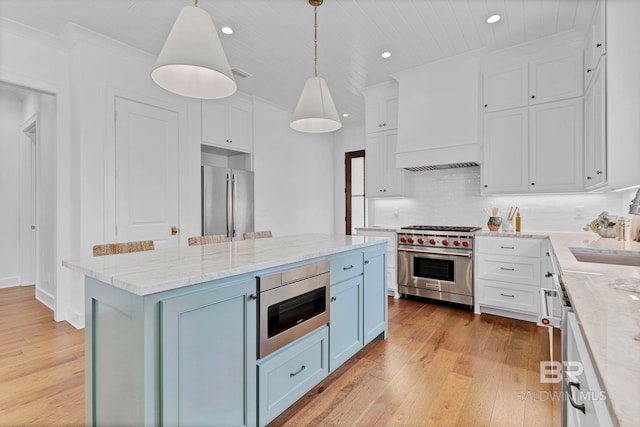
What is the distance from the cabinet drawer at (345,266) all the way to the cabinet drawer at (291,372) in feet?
→ 1.14

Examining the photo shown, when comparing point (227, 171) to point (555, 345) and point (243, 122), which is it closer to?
point (243, 122)

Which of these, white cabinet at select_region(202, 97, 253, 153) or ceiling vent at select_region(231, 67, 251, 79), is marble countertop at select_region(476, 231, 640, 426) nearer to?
ceiling vent at select_region(231, 67, 251, 79)

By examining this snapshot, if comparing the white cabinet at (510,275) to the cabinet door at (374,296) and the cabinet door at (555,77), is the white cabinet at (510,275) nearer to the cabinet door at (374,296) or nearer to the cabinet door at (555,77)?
the cabinet door at (374,296)

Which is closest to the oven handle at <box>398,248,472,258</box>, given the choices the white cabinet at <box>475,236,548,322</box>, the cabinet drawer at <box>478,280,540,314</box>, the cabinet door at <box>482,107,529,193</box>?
the white cabinet at <box>475,236,548,322</box>

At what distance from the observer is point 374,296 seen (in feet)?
8.74

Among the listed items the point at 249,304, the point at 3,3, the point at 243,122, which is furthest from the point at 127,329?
the point at 243,122

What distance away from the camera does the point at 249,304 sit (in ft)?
5.02

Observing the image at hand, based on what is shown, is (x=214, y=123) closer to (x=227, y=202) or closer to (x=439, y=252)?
(x=227, y=202)

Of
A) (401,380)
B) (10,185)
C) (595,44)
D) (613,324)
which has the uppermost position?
(595,44)

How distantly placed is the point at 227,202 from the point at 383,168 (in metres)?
2.21

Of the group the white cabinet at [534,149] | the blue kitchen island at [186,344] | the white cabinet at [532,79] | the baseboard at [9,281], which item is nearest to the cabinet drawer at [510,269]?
the white cabinet at [534,149]

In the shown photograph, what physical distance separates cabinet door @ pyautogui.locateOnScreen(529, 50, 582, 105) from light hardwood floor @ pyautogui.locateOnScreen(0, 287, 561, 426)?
2354 mm

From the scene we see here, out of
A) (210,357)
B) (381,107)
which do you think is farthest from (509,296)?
(210,357)

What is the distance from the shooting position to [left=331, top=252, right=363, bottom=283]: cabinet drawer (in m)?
2.16
